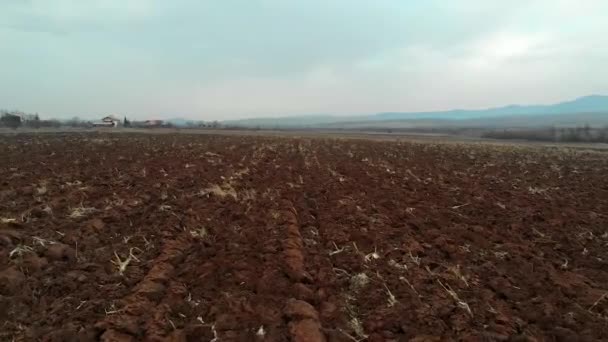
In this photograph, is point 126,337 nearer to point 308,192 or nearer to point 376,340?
point 376,340

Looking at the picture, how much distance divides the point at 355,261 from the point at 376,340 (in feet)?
6.49

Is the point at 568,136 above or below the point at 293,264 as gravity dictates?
above

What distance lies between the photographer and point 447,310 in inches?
183

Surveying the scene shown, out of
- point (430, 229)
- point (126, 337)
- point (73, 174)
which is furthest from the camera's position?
point (73, 174)

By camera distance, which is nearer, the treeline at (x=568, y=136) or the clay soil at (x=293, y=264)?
the clay soil at (x=293, y=264)

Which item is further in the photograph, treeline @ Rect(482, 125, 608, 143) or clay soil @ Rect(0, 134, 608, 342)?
treeline @ Rect(482, 125, 608, 143)

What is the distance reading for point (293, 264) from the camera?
5.75 m

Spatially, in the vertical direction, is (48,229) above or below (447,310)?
above

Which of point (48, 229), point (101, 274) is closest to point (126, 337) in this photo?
point (101, 274)

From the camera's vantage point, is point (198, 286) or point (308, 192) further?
point (308, 192)

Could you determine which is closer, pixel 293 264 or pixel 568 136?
pixel 293 264

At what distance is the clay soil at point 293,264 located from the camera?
4.26 metres

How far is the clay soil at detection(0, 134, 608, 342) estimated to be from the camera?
4.26 metres

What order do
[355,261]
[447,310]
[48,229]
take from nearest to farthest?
[447,310] < [355,261] < [48,229]
